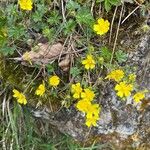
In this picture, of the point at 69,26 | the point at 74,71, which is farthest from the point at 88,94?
the point at 69,26

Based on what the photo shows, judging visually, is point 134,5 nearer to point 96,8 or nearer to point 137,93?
point 96,8

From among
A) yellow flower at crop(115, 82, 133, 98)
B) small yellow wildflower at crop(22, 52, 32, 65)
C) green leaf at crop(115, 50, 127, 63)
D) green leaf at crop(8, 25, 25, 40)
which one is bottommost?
yellow flower at crop(115, 82, 133, 98)

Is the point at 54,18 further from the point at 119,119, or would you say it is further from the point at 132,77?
the point at 119,119

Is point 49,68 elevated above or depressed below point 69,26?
below

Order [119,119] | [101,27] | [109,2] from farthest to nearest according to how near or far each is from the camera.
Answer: [119,119]
[109,2]
[101,27]

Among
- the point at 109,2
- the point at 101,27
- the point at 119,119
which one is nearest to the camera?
the point at 101,27

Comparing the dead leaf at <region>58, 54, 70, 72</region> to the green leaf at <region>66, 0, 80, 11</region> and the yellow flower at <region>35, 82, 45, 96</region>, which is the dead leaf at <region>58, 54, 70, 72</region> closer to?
the yellow flower at <region>35, 82, 45, 96</region>

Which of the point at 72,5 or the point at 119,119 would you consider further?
the point at 119,119

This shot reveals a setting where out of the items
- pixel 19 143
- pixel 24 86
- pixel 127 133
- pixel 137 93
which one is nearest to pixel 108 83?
pixel 137 93

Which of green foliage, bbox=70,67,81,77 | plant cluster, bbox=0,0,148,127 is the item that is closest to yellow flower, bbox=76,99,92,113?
plant cluster, bbox=0,0,148,127
